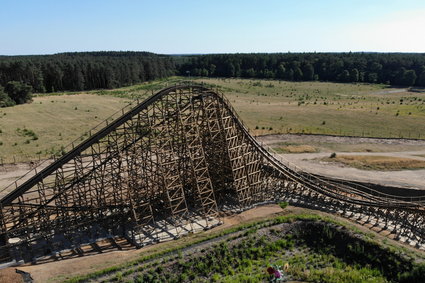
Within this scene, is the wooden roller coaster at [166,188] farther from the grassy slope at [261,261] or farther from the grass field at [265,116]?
the grass field at [265,116]

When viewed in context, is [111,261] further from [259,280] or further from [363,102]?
[363,102]

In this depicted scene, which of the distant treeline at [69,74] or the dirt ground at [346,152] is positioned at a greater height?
the distant treeline at [69,74]

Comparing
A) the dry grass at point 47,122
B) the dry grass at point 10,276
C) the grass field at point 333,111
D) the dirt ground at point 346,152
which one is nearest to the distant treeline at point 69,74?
the dry grass at point 47,122

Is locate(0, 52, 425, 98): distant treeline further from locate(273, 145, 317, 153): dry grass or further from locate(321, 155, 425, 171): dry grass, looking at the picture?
locate(321, 155, 425, 171): dry grass

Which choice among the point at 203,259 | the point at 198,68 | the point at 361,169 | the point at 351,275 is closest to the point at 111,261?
the point at 203,259

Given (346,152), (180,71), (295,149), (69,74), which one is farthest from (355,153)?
(180,71)

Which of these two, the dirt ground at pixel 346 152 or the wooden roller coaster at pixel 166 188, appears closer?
the wooden roller coaster at pixel 166 188
